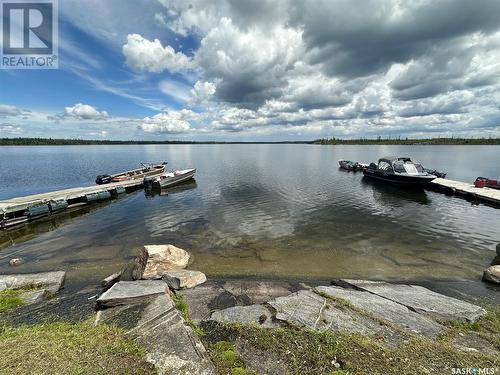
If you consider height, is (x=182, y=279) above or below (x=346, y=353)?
below

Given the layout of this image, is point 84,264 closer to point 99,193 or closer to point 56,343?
point 56,343

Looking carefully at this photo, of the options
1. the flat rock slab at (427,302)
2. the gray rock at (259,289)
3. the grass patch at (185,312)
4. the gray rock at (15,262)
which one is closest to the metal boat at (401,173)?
the flat rock slab at (427,302)

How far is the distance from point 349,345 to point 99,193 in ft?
90.9

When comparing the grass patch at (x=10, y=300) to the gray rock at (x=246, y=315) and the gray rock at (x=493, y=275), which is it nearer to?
the gray rock at (x=246, y=315)

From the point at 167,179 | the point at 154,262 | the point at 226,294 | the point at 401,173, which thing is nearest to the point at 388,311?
the point at 226,294

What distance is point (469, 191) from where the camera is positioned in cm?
2392

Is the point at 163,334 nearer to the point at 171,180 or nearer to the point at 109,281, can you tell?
the point at 109,281

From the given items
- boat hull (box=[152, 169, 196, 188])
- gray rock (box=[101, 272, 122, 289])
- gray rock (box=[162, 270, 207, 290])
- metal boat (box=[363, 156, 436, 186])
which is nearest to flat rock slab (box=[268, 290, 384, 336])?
gray rock (box=[162, 270, 207, 290])

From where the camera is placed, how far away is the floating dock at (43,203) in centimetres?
1828

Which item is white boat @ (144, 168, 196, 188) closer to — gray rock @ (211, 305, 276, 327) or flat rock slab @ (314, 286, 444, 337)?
gray rock @ (211, 305, 276, 327)

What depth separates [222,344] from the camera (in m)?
5.01

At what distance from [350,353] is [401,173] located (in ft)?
102

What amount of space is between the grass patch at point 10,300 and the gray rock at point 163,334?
136 inches

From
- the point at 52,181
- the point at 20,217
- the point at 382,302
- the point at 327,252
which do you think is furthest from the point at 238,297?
the point at 52,181
